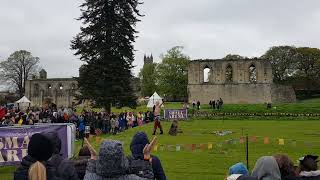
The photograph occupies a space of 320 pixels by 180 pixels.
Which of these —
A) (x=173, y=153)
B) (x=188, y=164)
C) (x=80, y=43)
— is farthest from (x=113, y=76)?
(x=188, y=164)

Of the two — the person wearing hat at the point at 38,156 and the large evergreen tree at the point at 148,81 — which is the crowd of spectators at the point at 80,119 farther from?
the large evergreen tree at the point at 148,81

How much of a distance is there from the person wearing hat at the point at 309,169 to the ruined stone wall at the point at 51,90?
8644 centimetres

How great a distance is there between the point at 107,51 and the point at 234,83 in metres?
31.2

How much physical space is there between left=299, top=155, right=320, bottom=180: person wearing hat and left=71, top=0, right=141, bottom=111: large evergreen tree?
38.1 metres

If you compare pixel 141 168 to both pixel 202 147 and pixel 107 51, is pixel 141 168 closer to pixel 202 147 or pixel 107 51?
pixel 202 147

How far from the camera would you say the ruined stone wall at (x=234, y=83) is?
73.0m

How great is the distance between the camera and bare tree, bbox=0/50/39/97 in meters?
95.3

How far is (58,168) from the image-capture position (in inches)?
252

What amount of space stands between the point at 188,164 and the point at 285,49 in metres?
90.6

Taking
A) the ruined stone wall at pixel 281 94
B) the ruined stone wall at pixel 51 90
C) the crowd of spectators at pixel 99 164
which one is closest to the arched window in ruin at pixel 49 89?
the ruined stone wall at pixel 51 90

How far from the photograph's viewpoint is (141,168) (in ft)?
21.8

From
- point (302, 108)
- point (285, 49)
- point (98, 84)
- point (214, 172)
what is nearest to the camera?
point (214, 172)

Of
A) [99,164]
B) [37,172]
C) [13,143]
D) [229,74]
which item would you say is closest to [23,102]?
[229,74]

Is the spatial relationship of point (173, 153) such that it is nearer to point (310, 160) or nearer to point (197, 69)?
point (310, 160)
